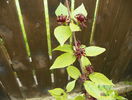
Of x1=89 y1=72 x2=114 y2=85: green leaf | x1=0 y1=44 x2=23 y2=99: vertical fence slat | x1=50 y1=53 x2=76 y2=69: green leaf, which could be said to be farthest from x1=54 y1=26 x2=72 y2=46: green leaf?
x1=0 y1=44 x2=23 y2=99: vertical fence slat

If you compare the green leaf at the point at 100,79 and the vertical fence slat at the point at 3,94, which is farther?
the vertical fence slat at the point at 3,94

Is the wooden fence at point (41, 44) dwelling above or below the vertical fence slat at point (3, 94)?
above

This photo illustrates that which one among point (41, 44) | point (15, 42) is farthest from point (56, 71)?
point (15, 42)

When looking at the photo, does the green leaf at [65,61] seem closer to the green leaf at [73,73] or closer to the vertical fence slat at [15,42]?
the green leaf at [73,73]

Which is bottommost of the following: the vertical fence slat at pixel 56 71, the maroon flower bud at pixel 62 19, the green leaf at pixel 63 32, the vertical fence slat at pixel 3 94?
the vertical fence slat at pixel 3 94

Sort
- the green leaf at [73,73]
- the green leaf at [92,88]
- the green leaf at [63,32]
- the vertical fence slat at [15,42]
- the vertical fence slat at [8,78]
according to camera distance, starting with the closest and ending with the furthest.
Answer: the green leaf at [63,32], the green leaf at [92,88], the green leaf at [73,73], the vertical fence slat at [15,42], the vertical fence slat at [8,78]

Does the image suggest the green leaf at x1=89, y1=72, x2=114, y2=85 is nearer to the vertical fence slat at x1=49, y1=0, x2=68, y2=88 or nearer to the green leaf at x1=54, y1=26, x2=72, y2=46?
the green leaf at x1=54, y1=26, x2=72, y2=46

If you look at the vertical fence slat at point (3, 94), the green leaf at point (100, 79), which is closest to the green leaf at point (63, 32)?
the green leaf at point (100, 79)

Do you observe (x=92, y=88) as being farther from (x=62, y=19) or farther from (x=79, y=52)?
(x=62, y=19)
